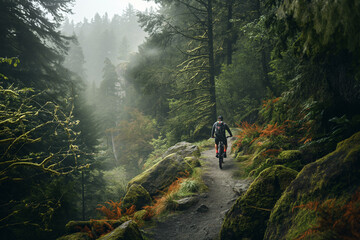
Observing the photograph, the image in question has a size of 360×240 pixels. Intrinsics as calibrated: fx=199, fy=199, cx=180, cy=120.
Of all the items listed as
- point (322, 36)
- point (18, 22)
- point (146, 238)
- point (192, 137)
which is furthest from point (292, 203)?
point (18, 22)

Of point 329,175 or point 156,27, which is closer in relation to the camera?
point 329,175

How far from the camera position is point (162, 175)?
838cm

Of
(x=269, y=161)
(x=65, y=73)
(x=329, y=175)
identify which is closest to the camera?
(x=329, y=175)

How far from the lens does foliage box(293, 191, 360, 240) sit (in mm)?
1990

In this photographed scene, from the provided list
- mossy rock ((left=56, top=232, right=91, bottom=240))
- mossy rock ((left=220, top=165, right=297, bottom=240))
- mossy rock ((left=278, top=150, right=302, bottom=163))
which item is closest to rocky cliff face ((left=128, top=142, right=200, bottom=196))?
mossy rock ((left=56, top=232, right=91, bottom=240))

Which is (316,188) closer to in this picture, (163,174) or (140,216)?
(140,216)

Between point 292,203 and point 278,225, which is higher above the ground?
point 292,203

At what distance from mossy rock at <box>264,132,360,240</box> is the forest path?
1862 mm

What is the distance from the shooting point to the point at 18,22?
10.7m

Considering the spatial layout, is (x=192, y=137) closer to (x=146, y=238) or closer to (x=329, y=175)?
(x=146, y=238)

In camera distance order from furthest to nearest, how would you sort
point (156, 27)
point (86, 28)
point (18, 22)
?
point (86, 28), point (156, 27), point (18, 22)

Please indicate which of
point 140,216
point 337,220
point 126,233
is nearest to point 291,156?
point 337,220

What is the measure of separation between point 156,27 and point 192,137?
8749 mm

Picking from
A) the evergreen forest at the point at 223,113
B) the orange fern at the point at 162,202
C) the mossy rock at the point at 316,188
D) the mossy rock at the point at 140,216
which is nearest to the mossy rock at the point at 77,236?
the evergreen forest at the point at 223,113
